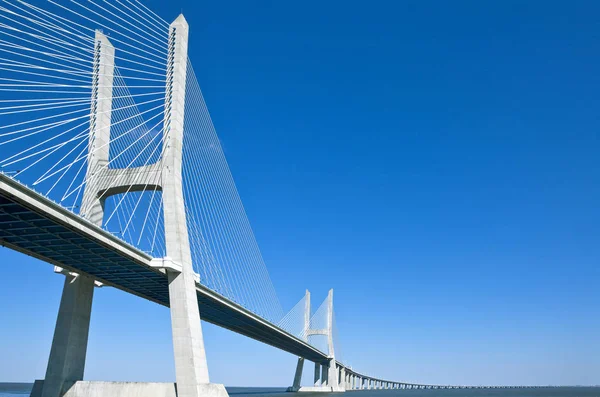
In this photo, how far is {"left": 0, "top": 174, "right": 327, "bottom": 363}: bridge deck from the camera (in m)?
23.2

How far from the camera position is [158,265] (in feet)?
104

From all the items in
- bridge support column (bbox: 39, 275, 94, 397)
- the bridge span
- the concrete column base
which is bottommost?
the concrete column base

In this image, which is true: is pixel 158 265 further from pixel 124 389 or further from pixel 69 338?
pixel 124 389

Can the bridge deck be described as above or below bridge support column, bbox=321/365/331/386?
above

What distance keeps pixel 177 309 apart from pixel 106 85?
44.2 feet

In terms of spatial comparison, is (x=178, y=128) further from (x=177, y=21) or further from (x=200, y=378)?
(x=200, y=378)

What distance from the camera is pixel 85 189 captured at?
33.3m

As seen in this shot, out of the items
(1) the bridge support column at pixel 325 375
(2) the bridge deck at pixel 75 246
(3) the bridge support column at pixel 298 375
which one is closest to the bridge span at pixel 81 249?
(2) the bridge deck at pixel 75 246

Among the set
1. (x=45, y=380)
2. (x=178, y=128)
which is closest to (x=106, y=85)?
(x=178, y=128)

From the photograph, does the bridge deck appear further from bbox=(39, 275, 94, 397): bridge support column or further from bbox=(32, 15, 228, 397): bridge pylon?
bbox=(32, 15, 228, 397): bridge pylon

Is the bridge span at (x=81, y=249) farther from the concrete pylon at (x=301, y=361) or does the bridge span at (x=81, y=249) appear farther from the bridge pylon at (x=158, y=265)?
the concrete pylon at (x=301, y=361)

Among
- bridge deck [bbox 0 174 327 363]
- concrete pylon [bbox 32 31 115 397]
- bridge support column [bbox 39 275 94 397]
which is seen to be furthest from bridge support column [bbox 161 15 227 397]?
bridge support column [bbox 39 275 94 397]

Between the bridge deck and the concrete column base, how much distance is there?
5.81 meters

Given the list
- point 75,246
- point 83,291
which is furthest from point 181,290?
Result: point 75,246
